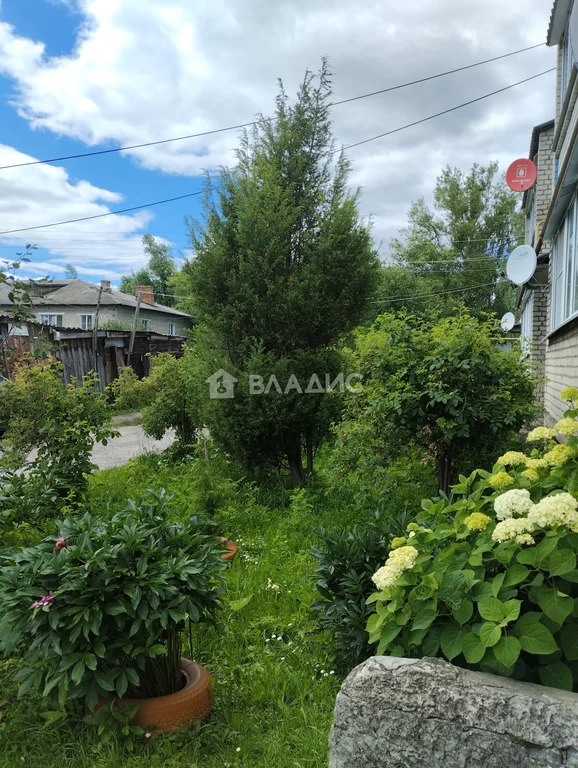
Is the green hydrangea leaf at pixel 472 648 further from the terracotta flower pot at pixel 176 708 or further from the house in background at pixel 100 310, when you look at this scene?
the house in background at pixel 100 310

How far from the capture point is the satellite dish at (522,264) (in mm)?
8273

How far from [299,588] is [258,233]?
12.2ft

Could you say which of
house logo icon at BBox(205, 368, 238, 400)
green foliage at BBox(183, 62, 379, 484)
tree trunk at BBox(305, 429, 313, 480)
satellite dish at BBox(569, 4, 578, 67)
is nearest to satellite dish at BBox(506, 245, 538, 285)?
green foliage at BBox(183, 62, 379, 484)

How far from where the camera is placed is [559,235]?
259 inches

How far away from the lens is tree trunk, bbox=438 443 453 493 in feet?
15.3

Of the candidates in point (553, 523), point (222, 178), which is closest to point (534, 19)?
point (222, 178)

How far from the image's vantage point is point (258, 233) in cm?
563

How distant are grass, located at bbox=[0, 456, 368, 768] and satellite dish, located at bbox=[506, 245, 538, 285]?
600 centimetres

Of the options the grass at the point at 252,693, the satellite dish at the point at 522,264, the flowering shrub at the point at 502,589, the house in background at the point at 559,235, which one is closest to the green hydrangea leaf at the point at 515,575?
the flowering shrub at the point at 502,589

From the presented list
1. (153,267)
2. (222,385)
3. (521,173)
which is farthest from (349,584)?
(153,267)

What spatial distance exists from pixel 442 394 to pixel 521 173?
6.21 metres

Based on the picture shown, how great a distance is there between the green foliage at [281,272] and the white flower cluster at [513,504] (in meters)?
3.94

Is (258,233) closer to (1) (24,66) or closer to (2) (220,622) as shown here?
(1) (24,66)

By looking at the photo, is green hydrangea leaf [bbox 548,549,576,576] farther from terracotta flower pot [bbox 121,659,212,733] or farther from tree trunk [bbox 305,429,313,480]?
tree trunk [bbox 305,429,313,480]
